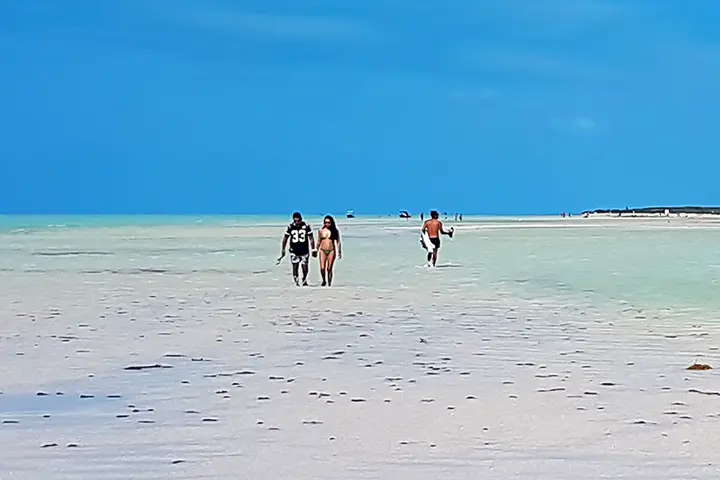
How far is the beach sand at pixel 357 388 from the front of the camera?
5891 mm

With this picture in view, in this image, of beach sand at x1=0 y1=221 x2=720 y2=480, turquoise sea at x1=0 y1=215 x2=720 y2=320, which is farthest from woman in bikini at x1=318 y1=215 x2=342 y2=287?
beach sand at x1=0 y1=221 x2=720 y2=480

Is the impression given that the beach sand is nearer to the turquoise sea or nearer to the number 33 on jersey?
the turquoise sea

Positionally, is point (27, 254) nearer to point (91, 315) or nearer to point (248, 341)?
point (91, 315)

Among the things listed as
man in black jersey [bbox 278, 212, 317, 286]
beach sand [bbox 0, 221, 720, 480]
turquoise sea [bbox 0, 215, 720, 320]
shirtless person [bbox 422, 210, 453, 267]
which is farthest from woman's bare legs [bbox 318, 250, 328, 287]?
shirtless person [bbox 422, 210, 453, 267]

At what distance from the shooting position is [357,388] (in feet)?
27.3

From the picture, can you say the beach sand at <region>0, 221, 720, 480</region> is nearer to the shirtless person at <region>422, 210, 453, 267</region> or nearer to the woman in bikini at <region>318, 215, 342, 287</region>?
the woman in bikini at <region>318, 215, 342, 287</region>

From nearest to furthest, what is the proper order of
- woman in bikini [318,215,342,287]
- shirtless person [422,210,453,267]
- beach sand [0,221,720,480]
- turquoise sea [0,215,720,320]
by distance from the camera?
beach sand [0,221,720,480], turquoise sea [0,215,720,320], woman in bikini [318,215,342,287], shirtless person [422,210,453,267]

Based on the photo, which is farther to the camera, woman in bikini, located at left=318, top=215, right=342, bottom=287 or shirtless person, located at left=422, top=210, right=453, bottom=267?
shirtless person, located at left=422, top=210, right=453, bottom=267

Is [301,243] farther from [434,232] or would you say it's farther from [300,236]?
[434,232]

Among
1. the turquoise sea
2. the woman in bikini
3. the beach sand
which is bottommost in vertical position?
the beach sand

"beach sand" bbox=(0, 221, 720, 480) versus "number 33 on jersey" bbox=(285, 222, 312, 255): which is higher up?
"number 33 on jersey" bbox=(285, 222, 312, 255)

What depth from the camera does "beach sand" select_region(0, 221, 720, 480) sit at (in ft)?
19.3

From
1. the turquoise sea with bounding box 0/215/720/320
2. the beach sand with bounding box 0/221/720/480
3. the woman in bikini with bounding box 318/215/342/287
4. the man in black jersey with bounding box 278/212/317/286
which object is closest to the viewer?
the beach sand with bounding box 0/221/720/480

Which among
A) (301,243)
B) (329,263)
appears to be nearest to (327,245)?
(329,263)
